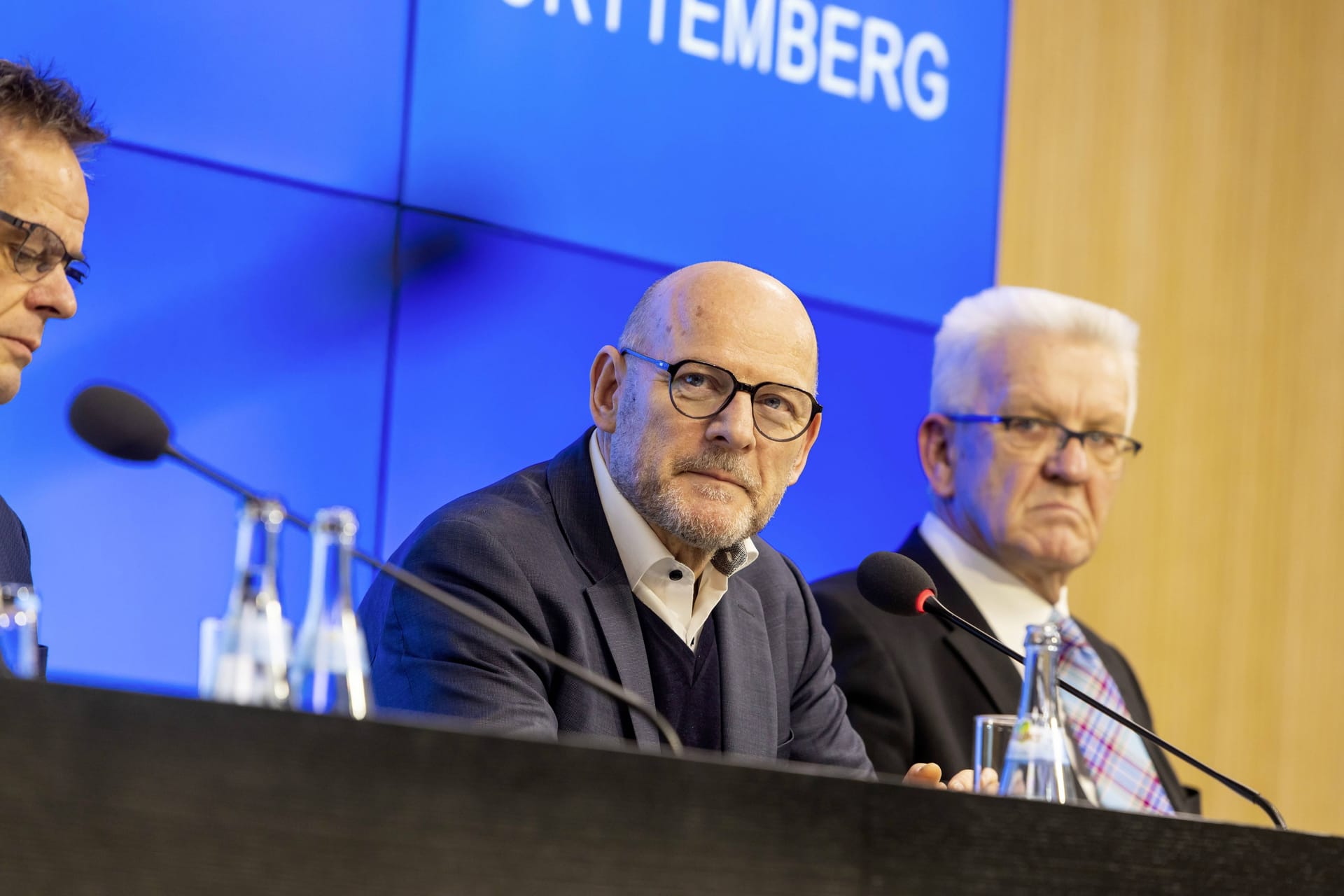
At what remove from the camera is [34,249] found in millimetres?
2205

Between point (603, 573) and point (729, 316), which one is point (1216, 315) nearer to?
point (729, 316)

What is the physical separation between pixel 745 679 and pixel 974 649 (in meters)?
0.70

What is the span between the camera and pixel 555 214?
3186mm

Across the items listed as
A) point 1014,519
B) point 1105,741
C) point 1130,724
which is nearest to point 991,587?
point 1014,519

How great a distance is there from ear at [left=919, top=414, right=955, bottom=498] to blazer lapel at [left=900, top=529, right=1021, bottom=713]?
21cm

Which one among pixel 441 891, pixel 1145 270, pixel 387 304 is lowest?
pixel 441 891

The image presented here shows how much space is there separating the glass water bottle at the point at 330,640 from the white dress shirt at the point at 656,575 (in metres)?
1.08

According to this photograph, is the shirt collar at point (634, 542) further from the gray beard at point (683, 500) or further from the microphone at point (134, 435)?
the microphone at point (134, 435)

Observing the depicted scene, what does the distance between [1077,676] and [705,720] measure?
3.30 feet

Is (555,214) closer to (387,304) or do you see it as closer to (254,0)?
(387,304)

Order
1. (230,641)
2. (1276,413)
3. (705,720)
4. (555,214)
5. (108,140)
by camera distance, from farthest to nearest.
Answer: (1276,413) < (555,214) < (108,140) < (705,720) < (230,641)

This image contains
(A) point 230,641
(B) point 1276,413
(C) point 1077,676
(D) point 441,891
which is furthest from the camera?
(B) point 1276,413

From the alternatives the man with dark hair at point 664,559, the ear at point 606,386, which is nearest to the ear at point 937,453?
the man with dark hair at point 664,559

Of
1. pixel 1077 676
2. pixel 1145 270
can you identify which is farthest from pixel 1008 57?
pixel 1077 676
